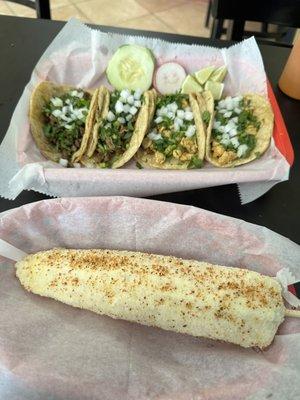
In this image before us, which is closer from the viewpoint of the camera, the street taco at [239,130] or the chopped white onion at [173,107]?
the street taco at [239,130]

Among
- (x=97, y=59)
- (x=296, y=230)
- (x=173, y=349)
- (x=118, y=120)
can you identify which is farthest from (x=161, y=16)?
(x=173, y=349)

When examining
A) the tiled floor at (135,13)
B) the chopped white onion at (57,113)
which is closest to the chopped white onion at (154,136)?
the chopped white onion at (57,113)

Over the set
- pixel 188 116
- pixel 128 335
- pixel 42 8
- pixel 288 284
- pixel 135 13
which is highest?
pixel 42 8

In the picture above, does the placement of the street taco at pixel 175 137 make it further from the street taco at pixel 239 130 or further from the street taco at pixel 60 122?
the street taco at pixel 60 122

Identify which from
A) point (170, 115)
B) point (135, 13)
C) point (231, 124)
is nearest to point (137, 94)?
point (170, 115)

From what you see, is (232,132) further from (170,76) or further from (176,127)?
(170,76)

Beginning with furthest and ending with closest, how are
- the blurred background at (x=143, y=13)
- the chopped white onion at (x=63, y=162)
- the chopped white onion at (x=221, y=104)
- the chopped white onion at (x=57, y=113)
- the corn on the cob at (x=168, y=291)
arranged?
the blurred background at (x=143, y=13), the chopped white onion at (x=221, y=104), the chopped white onion at (x=57, y=113), the chopped white onion at (x=63, y=162), the corn on the cob at (x=168, y=291)
